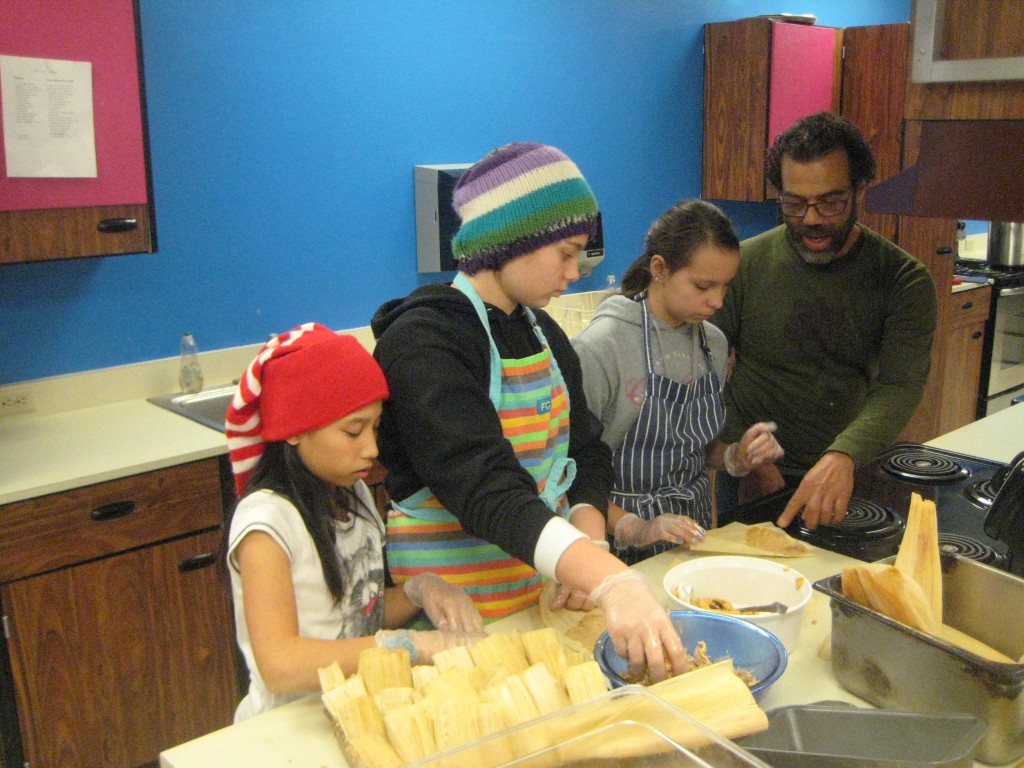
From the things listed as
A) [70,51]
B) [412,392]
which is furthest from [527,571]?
[70,51]

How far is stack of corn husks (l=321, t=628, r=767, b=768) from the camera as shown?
3.04 ft

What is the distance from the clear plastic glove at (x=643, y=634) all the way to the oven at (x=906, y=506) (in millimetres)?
668

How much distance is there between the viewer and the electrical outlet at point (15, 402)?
2717 mm

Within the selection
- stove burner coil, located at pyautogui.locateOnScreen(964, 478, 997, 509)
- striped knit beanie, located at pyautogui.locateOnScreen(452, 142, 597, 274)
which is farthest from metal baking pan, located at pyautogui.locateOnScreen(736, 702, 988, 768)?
stove burner coil, located at pyautogui.locateOnScreen(964, 478, 997, 509)

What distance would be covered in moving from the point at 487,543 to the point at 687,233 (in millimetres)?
807

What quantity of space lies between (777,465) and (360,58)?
2.05 m

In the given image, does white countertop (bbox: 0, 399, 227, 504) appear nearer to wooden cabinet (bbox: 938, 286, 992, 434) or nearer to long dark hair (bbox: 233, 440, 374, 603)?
long dark hair (bbox: 233, 440, 374, 603)

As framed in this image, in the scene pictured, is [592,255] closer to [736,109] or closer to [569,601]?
[736,109]

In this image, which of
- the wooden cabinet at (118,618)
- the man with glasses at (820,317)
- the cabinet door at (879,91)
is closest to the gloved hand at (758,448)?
the man with glasses at (820,317)

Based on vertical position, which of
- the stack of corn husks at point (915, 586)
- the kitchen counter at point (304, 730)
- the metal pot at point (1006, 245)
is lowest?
the kitchen counter at point (304, 730)

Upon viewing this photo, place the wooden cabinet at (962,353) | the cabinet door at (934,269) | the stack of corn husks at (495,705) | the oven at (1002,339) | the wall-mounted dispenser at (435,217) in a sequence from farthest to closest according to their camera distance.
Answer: the oven at (1002,339)
the wooden cabinet at (962,353)
the cabinet door at (934,269)
the wall-mounted dispenser at (435,217)
the stack of corn husks at (495,705)

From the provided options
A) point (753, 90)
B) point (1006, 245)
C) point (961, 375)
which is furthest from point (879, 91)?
point (961, 375)

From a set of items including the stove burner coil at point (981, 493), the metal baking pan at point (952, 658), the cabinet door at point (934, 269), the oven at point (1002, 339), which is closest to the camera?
the metal baking pan at point (952, 658)

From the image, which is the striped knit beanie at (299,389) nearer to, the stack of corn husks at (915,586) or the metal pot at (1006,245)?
A: the stack of corn husks at (915,586)
